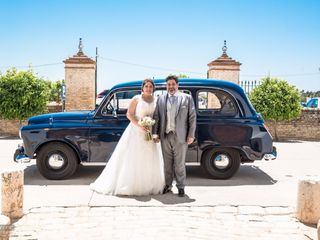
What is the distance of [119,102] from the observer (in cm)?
729

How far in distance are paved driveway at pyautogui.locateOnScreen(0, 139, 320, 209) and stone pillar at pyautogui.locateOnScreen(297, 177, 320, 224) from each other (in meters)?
0.87

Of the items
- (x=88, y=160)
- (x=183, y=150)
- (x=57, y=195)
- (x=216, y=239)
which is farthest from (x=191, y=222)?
(x=88, y=160)

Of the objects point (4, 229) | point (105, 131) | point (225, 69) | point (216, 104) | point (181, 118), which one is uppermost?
point (225, 69)

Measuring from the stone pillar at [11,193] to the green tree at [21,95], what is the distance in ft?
37.1

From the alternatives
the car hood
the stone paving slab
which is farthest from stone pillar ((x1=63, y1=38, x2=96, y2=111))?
the stone paving slab

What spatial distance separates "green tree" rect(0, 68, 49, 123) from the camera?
15609 millimetres

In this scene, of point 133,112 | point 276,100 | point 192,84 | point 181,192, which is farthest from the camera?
point 276,100

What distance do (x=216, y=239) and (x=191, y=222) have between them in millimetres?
587

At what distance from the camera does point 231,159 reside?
24.0ft

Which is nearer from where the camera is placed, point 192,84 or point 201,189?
point 201,189

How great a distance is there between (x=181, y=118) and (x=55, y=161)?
9.50 ft

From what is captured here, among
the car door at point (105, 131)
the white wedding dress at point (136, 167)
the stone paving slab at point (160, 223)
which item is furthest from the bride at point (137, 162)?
the car door at point (105, 131)

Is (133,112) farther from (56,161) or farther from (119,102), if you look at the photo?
(56,161)

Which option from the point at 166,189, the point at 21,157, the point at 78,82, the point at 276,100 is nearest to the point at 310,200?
the point at 166,189
